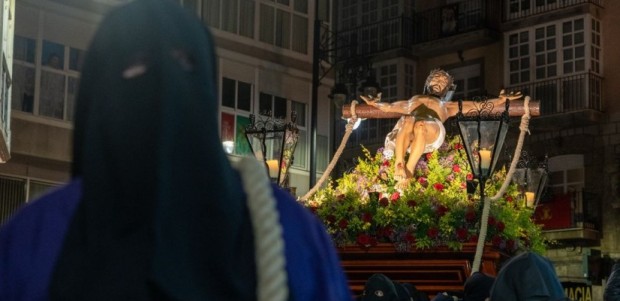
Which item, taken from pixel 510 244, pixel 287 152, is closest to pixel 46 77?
pixel 287 152

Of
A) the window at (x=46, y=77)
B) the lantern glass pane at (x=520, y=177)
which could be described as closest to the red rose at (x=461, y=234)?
the lantern glass pane at (x=520, y=177)

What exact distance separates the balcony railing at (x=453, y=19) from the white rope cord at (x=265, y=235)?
3582 cm

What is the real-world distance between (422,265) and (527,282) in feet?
12.9

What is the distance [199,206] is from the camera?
264cm

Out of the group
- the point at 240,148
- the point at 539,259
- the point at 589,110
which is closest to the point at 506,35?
the point at 589,110

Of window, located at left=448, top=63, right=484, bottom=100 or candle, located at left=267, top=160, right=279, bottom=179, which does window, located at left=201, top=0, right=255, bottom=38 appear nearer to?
window, located at left=448, top=63, right=484, bottom=100

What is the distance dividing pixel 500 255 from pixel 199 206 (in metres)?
8.53

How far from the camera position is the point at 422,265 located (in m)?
10.9

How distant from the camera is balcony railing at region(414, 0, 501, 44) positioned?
126 ft

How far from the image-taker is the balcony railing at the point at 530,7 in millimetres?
36594

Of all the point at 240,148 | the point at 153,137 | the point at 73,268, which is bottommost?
the point at 73,268

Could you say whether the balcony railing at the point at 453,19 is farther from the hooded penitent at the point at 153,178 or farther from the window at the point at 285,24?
the hooded penitent at the point at 153,178

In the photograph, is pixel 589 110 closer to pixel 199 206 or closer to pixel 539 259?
pixel 539 259

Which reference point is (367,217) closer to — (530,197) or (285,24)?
(530,197)
